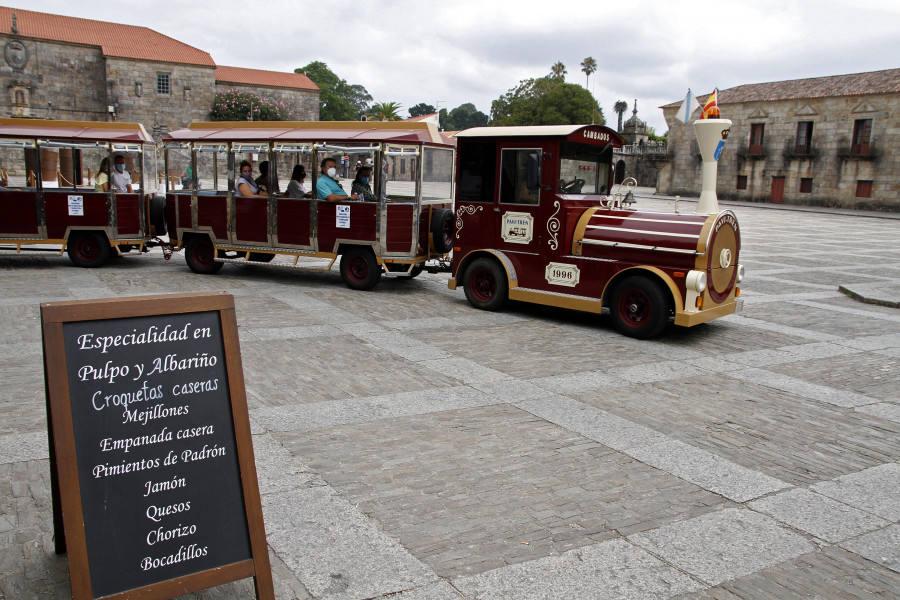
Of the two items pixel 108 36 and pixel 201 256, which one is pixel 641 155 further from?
pixel 201 256

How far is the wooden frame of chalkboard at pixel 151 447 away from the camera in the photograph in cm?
→ 277

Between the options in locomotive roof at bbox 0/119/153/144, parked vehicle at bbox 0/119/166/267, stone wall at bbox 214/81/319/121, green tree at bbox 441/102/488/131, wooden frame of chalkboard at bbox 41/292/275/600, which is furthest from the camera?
green tree at bbox 441/102/488/131

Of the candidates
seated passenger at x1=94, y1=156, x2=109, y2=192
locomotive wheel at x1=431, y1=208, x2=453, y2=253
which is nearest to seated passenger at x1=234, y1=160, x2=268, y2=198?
seated passenger at x1=94, y1=156, x2=109, y2=192

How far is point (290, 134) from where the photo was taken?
40.4ft

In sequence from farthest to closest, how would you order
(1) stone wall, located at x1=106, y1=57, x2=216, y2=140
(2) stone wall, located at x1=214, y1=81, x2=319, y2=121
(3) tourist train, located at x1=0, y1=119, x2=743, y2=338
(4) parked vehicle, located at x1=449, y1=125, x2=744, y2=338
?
(2) stone wall, located at x1=214, y1=81, x2=319, y2=121
(1) stone wall, located at x1=106, y1=57, x2=216, y2=140
(3) tourist train, located at x1=0, y1=119, x2=743, y2=338
(4) parked vehicle, located at x1=449, y1=125, x2=744, y2=338

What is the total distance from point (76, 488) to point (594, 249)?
24.4 feet

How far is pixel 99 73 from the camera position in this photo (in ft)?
196

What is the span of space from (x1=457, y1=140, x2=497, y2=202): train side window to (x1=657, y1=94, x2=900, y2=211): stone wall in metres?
44.0

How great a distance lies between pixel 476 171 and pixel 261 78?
65548mm

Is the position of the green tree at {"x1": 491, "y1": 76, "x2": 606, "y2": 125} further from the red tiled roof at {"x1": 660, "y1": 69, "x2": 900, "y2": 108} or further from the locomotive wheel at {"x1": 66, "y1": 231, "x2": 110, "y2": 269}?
the locomotive wheel at {"x1": 66, "y1": 231, "x2": 110, "y2": 269}

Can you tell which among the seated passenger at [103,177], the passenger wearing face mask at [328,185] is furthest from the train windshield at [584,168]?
the seated passenger at [103,177]

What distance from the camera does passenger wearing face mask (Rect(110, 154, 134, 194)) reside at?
13539 millimetres

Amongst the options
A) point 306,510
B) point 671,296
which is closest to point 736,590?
point 306,510

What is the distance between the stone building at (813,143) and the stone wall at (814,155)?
6 centimetres
